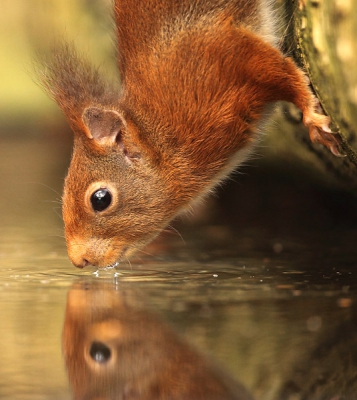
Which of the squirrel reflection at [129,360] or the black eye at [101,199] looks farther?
the black eye at [101,199]

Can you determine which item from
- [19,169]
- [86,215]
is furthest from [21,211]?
[86,215]

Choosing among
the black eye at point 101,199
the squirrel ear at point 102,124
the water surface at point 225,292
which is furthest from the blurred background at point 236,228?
the squirrel ear at point 102,124

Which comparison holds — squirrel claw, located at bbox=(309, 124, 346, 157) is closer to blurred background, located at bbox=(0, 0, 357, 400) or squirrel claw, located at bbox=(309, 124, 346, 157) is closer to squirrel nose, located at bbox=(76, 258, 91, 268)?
Answer: blurred background, located at bbox=(0, 0, 357, 400)

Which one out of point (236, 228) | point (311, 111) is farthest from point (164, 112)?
point (236, 228)

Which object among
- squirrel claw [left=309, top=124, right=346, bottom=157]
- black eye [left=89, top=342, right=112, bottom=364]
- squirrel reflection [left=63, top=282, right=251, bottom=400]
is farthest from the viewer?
squirrel claw [left=309, top=124, right=346, bottom=157]

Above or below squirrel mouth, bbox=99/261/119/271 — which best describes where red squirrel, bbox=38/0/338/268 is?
above

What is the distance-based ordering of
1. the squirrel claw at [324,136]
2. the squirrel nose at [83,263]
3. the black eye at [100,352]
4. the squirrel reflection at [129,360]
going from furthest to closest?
the squirrel nose at [83,263] < the squirrel claw at [324,136] < the black eye at [100,352] < the squirrel reflection at [129,360]

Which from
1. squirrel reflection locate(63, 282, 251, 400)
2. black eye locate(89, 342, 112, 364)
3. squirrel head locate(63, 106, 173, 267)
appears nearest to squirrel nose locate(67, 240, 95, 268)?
squirrel head locate(63, 106, 173, 267)

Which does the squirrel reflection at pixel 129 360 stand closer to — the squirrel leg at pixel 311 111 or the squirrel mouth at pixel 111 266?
the squirrel mouth at pixel 111 266

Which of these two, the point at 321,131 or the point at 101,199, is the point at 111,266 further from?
the point at 321,131
